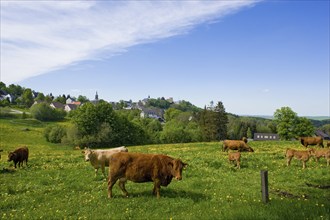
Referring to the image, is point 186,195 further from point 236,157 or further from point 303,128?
point 303,128

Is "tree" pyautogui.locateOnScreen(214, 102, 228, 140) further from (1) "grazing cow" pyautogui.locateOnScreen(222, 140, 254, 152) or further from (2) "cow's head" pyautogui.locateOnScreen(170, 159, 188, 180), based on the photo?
(2) "cow's head" pyautogui.locateOnScreen(170, 159, 188, 180)

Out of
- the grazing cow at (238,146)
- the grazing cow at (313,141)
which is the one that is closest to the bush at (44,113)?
the grazing cow at (238,146)

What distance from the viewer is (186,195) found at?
13.6 metres

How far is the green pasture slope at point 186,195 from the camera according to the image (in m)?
10.7

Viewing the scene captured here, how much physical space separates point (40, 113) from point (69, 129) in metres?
59.2

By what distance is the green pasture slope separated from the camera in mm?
10688

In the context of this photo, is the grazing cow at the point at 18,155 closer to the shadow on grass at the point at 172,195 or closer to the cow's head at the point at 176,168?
the shadow on grass at the point at 172,195

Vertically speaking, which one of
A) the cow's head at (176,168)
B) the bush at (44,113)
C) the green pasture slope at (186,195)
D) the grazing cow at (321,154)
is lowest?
the green pasture slope at (186,195)

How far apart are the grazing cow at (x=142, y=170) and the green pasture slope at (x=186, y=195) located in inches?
28.7

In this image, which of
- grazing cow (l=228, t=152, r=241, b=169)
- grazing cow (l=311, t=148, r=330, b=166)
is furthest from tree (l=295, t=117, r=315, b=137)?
grazing cow (l=228, t=152, r=241, b=169)

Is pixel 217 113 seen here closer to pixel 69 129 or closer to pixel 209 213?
pixel 69 129

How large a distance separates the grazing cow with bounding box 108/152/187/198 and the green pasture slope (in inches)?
28.7

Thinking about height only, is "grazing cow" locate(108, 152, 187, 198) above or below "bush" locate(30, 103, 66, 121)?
below

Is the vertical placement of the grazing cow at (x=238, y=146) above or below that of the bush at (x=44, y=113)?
below
